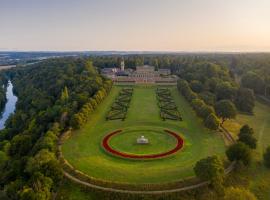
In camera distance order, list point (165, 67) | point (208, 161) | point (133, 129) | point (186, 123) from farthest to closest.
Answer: point (165, 67), point (186, 123), point (133, 129), point (208, 161)

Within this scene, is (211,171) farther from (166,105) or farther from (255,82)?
(255,82)

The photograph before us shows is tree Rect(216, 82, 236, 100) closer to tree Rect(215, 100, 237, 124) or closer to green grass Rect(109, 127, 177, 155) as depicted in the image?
tree Rect(215, 100, 237, 124)

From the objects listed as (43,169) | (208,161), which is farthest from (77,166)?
(208,161)

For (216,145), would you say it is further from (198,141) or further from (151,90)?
(151,90)

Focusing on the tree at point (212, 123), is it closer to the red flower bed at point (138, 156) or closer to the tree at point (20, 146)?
the red flower bed at point (138, 156)

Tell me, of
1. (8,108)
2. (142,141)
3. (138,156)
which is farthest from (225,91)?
(8,108)

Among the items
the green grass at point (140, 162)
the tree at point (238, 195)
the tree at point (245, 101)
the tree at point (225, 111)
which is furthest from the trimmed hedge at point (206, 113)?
the tree at point (238, 195)

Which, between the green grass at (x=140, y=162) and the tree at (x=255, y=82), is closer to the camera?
the green grass at (x=140, y=162)

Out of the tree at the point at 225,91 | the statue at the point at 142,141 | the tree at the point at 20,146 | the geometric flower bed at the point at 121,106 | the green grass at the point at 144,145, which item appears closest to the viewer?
the green grass at the point at 144,145
